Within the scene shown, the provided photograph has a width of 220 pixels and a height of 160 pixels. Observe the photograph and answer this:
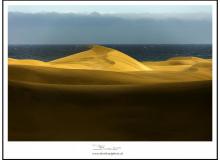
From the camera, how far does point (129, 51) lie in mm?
3332

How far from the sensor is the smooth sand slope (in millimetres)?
3293

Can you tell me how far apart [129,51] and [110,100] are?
35 centimetres

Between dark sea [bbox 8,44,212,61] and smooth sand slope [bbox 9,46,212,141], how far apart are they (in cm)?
3

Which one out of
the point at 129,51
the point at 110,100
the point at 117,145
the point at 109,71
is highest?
the point at 129,51

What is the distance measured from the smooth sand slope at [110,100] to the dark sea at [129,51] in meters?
0.03

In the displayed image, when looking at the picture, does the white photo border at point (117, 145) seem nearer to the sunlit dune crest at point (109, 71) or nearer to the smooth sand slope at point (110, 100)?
the smooth sand slope at point (110, 100)

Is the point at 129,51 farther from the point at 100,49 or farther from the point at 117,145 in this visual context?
the point at 117,145

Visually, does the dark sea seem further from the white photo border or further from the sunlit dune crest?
the white photo border

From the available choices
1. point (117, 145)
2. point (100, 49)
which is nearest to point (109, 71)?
point (100, 49)

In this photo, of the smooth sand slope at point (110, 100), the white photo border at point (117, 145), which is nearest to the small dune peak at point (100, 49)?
the smooth sand slope at point (110, 100)

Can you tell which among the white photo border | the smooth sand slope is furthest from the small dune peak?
the white photo border

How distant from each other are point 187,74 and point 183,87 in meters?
0.10

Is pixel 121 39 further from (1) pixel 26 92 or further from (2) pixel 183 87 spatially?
(1) pixel 26 92

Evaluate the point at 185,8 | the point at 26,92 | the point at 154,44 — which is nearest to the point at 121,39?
the point at 154,44
